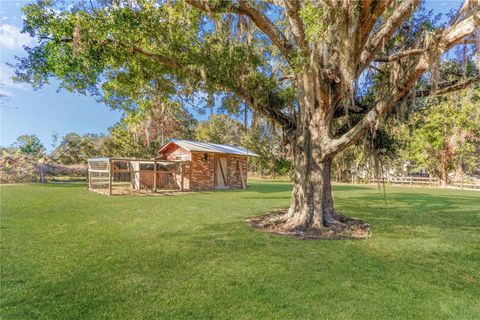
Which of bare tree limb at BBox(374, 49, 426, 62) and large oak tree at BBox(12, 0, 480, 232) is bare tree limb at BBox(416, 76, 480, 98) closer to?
large oak tree at BBox(12, 0, 480, 232)

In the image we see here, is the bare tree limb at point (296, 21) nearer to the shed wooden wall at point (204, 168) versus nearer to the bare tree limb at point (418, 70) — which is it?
the bare tree limb at point (418, 70)

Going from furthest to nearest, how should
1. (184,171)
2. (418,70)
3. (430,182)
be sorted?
(430,182), (184,171), (418,70)

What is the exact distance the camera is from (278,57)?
7.32m

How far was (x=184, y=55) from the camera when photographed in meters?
5.48

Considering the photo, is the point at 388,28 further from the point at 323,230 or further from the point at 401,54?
the point at 323,230

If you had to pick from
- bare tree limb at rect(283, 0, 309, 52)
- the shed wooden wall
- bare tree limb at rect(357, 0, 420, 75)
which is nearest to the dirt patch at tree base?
bare tree limb at rect(357, 0, 420, 75)

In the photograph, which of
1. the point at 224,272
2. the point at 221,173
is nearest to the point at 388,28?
the point at 224,272

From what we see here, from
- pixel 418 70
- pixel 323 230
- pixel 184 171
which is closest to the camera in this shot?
pixel 418 70

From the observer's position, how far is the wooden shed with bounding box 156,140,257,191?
14797 millimetres

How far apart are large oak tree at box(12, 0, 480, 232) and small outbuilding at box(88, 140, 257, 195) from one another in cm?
822

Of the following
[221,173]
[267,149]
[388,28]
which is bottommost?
[221,173]

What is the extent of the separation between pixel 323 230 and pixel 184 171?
10.5 m

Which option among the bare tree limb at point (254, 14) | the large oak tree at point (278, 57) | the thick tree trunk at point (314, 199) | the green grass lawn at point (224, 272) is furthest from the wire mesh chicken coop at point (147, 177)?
the bare tree limb at point (254, 14)

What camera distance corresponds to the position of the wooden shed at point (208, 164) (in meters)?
14.8
